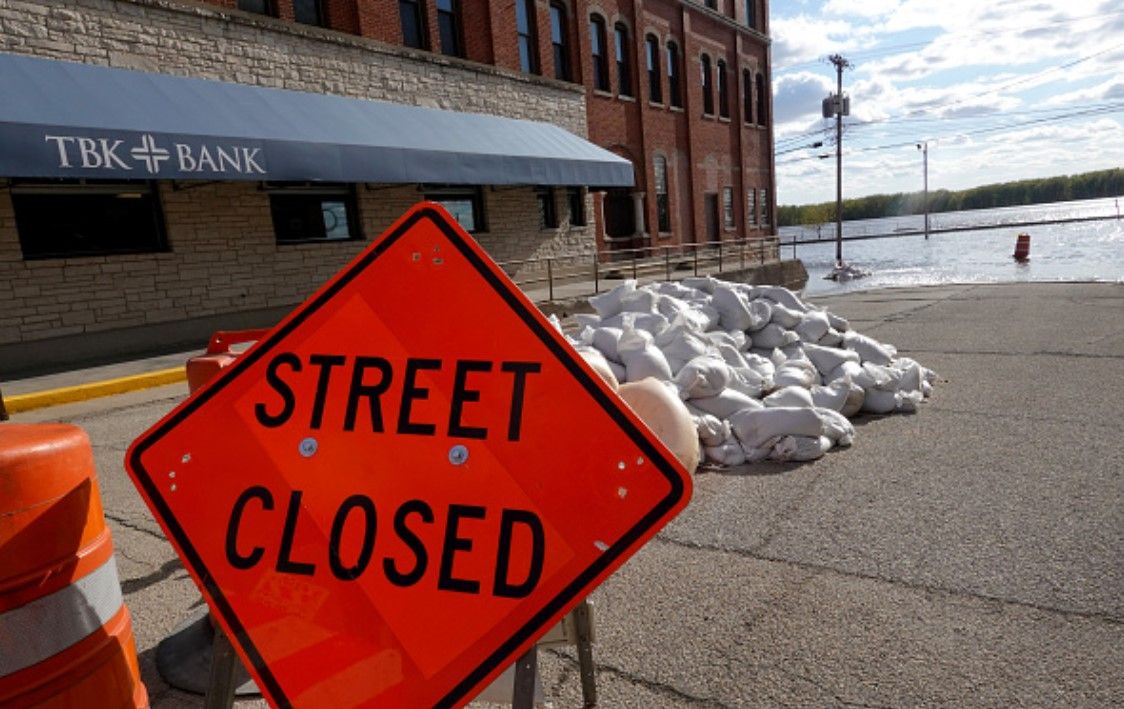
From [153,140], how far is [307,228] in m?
4.07

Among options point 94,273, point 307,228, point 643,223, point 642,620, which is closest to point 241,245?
point 307,228

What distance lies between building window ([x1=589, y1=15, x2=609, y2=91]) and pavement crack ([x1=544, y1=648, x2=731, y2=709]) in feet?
64.4

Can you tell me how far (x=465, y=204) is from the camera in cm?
1573

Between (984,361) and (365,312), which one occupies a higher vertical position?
(365,312)

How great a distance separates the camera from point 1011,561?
3.12m

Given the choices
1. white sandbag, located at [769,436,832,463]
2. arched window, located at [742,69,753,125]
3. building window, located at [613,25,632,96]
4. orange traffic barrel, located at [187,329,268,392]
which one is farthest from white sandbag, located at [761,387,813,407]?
arched window, located at [742,69,753,125]

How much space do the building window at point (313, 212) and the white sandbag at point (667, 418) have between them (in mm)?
9657

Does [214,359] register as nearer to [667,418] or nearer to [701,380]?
[667,418]

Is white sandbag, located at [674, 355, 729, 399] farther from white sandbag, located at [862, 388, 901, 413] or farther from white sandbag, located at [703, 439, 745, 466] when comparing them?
white sandbag, located at [862, 388, 901, 413]

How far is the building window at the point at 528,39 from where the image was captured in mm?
17438

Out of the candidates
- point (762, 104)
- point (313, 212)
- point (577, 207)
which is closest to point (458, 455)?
point (313, 212)

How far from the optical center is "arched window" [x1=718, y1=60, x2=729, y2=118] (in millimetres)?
27078

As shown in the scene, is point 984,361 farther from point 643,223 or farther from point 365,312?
point 643,223

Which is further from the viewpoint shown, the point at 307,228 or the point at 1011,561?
the point at 307,228
